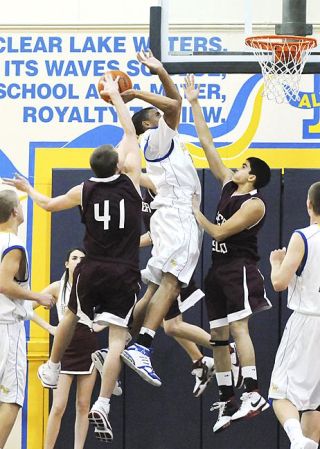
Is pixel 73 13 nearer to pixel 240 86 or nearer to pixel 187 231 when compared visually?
pixel 240 86

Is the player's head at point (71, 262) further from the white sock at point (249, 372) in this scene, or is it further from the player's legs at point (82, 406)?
the white sock at point (249, 372)

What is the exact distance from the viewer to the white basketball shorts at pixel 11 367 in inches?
369

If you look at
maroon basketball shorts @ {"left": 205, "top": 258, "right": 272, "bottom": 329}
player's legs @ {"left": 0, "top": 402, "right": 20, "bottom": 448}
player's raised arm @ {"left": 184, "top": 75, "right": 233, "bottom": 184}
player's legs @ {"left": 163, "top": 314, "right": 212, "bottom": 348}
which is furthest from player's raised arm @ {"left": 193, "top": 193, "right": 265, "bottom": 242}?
player's legs @ {"left": 0, "top": 402, "right": 20, "bottom": 448}

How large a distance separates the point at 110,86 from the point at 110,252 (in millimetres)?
1230

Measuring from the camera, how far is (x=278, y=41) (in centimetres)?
934

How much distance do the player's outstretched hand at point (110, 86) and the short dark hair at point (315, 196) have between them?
162 cm

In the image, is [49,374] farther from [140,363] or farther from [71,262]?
[71,262]

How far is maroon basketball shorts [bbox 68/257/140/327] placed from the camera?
858 centimetres

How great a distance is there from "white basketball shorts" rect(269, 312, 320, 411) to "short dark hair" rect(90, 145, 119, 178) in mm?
1768

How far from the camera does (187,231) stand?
9250 millimetres

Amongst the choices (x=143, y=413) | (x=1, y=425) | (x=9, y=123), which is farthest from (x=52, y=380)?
(x=9, y=123)

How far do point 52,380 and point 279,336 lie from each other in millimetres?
3154

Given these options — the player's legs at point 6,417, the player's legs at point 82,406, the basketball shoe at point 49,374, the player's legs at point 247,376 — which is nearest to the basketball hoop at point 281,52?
the player's legs at point 247,376

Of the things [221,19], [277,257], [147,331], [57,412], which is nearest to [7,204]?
[147,331]
